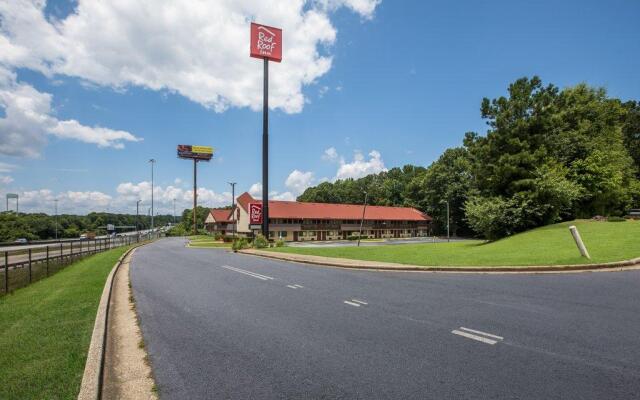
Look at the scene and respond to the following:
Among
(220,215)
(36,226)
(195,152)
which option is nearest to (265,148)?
(220,215)

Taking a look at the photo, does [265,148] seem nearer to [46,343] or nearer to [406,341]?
[46,343]

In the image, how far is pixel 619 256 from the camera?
12414mm

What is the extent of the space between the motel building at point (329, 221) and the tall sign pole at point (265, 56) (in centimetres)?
1446

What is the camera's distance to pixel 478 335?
19.2 ft

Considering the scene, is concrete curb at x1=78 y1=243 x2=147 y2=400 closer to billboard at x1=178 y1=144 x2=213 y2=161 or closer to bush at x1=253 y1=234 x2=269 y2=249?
bush at x1=253 y1=234 x2=269 y2=249

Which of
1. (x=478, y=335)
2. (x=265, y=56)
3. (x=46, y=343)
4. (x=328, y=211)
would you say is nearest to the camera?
(x=478, y=335)

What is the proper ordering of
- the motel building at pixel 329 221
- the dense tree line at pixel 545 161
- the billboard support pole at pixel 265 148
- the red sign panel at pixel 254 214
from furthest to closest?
the motel building at pixel 329 221, the red sign panel at pixel 254 214, the billboard support pole at pixel 265 148, the dense tree line at pixel 545 161

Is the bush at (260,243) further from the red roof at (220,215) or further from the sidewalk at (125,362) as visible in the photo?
the red roof at (220,215)

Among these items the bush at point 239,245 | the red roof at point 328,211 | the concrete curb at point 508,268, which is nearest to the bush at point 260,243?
the bush at point 239,245

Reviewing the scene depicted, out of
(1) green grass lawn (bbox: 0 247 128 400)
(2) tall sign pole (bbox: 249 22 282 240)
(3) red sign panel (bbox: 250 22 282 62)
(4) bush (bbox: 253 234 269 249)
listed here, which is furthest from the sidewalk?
(3) red sign panel (bbox: 250 22 282 62)

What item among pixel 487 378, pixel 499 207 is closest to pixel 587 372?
pixel 487 378

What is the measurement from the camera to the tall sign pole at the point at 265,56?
37.1 meters

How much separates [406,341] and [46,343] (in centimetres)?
678

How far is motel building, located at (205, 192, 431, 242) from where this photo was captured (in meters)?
58.0
